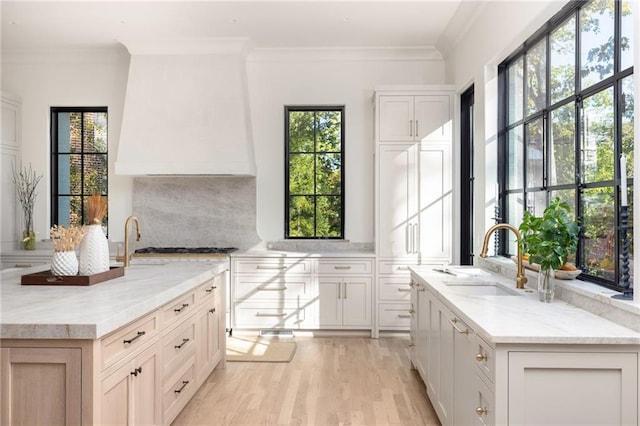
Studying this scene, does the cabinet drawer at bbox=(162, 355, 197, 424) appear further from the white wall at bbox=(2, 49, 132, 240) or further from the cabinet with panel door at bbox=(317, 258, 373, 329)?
the white wall at bbox=(2, 49, 132, 240)

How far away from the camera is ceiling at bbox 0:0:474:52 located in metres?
4.13

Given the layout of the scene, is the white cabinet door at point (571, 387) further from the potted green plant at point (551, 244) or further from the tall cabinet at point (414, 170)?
the tall cabinet at point (414, 170)

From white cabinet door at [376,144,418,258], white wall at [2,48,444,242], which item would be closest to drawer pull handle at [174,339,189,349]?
white cabinet door at [376,144,418,258]

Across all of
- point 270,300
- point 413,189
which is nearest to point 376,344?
point 270,300

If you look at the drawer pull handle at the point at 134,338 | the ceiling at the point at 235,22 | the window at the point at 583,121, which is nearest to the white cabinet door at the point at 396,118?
the ceiling at the point at 235,22

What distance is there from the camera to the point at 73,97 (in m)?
5.52

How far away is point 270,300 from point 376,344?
3.90 ft

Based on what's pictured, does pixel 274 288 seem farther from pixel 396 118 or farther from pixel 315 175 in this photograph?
pixel 396 118

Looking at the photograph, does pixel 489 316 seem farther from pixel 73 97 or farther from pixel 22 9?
pixel 73 97

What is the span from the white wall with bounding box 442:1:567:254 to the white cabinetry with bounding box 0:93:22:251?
16.8 ft

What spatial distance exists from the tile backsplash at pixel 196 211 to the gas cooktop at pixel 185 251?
128 millimetres

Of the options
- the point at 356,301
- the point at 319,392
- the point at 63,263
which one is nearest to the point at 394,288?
the point at 356,301

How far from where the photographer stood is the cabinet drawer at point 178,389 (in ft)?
8.28

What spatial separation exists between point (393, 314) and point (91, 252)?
316cm
